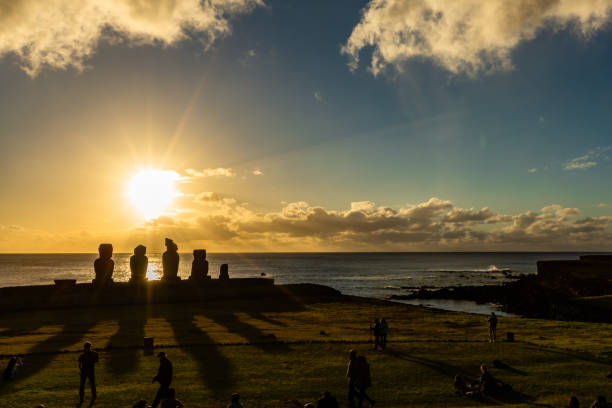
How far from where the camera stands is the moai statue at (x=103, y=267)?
56375 millimetres

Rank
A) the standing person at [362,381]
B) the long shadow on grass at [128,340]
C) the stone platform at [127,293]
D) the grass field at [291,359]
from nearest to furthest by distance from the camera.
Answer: the standing person at [362,381], the grass field at [291,359], the long shadow on grass at [128,340], the stone platform at [127,293]

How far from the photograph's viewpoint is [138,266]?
61.6m

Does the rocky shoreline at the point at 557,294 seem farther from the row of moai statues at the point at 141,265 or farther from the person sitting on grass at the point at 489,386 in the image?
the person sitting on grass at the point at 489,386

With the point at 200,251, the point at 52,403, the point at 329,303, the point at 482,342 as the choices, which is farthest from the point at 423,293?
the point at 52,403

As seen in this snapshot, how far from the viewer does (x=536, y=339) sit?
1189 inches

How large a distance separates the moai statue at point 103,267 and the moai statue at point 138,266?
325 cm

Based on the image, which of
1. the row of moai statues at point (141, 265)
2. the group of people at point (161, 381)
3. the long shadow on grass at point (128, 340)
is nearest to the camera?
the group of people at point (161, 381)

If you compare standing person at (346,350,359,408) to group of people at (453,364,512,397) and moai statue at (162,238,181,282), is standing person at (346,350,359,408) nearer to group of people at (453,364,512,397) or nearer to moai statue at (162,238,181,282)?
group of people at (453,364,512,397)

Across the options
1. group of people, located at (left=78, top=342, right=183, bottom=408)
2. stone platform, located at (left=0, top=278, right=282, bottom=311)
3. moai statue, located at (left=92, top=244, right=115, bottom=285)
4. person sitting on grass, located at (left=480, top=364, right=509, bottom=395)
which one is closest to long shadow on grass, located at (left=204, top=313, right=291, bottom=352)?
group of people, located at (left=78, top=342, right=183, bottom=408)

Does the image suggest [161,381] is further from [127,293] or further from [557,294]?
[557,294]

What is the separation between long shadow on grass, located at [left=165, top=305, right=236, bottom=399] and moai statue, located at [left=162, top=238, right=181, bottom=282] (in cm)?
2970

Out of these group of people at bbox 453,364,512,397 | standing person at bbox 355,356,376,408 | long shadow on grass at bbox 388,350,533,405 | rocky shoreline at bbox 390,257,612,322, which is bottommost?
rocky shoreline at bbox 390,257,612,322

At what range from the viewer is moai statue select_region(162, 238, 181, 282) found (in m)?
65.3

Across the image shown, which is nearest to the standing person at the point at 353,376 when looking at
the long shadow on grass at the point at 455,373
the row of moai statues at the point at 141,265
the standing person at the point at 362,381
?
the standing person at the point at 362,381
